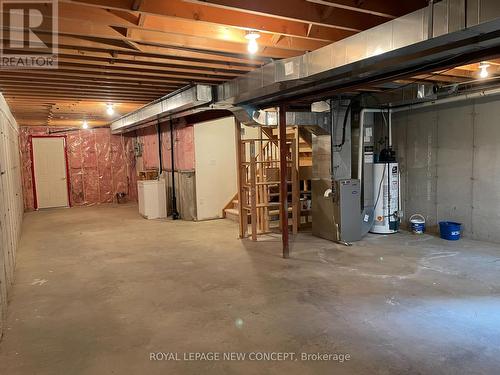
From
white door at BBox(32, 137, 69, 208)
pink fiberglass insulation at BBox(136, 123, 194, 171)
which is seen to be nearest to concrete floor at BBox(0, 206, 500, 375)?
pink fiberglass insulation at BBox(136, 123, 194, 171)

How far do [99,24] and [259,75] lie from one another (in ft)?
5.73

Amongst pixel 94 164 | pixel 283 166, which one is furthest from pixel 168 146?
pixel 283 166

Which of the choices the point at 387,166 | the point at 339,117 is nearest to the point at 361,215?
the point at 387,166

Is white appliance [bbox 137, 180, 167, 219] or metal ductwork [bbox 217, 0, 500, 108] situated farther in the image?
white appliance [bbox 137, 180, 167, 219]

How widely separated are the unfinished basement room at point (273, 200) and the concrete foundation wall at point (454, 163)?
2cm

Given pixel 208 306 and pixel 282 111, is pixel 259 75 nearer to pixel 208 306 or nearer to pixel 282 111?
pixel 282 111

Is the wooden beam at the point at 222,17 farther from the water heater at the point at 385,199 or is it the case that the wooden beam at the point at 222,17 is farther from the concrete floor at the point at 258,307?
the water heater at the point at 385,199

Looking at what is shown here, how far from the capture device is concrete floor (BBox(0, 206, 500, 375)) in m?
2.43

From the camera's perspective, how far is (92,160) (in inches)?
420

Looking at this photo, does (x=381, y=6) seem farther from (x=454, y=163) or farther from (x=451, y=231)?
(x=451, y=231)

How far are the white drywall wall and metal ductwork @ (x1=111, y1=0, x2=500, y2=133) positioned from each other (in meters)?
2.59

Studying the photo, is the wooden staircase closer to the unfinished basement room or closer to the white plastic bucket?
the unfinished basement room

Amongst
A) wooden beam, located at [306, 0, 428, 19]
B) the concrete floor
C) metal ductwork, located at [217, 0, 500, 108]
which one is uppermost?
wooden beam, located at [306, 0, 428, 19]

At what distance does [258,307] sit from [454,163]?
4072 millimetres
